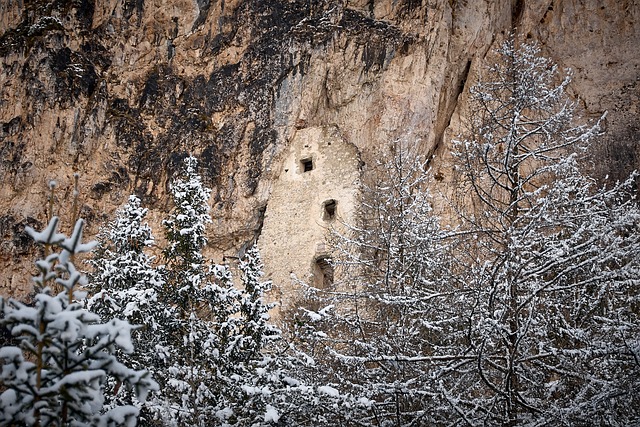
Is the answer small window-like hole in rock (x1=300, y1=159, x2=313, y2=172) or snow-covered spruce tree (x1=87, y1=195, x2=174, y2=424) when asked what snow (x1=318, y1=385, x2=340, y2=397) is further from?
small window-like hole in rock (x1=300, y1=159, x2=313, y2=172)

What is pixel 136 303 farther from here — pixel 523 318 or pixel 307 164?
pixel 307 164

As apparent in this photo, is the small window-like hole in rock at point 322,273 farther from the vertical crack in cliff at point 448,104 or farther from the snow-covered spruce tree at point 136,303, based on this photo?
the snow-covered spruce tree at point 136,303

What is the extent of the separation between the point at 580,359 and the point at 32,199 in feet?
54.8

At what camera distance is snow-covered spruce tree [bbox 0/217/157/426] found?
405cm

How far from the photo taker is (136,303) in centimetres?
883

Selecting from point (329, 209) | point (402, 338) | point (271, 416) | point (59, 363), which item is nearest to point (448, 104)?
point (329, 209)

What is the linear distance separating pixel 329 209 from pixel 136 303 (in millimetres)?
10007

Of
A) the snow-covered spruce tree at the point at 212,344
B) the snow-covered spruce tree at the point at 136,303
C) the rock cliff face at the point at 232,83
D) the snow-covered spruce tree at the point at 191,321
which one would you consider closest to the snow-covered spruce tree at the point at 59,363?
the snow-covered spruce tree at the point at 212,344

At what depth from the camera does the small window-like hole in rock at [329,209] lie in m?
18.1

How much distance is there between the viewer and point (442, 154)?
18125 mm

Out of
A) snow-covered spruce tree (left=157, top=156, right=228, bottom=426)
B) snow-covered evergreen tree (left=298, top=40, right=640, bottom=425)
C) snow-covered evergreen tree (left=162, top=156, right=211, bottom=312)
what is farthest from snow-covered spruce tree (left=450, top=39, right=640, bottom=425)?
snow-covered evergreen tree (left=162, top=156, right=211, bottom=312)

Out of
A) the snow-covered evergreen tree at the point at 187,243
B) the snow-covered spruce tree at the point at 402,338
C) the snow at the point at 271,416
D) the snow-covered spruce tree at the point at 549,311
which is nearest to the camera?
the snow-covered spruce tree at the point at 549,311

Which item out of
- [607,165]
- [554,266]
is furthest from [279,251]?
[554,266]

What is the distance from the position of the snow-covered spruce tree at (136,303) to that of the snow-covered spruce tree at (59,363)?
3.87 m
